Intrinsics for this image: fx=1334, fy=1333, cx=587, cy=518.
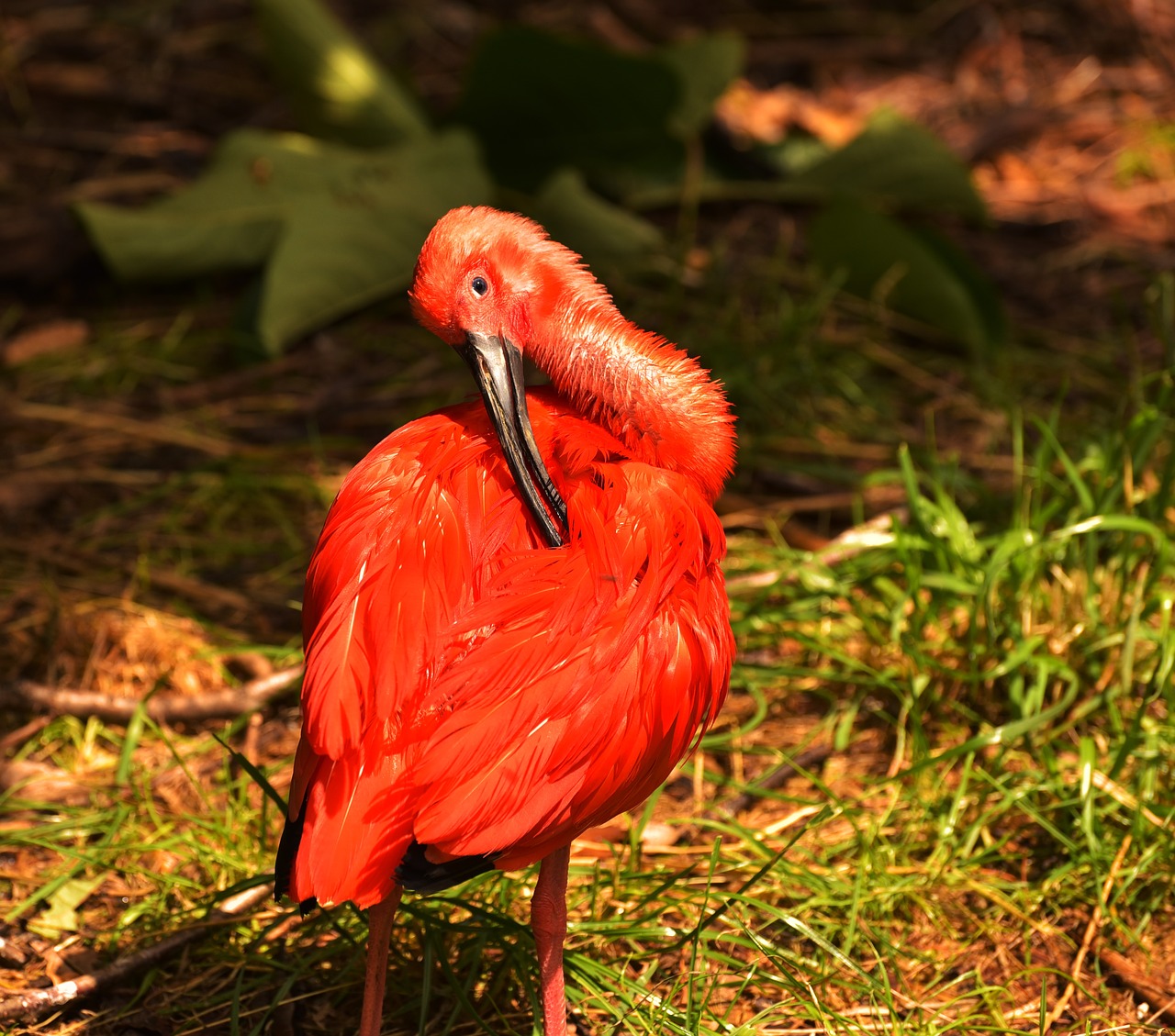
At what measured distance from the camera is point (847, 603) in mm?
3205

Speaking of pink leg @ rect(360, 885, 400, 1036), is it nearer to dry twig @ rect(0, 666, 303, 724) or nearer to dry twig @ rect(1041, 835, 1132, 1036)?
dry twig @ rect(0, 666, 303, 724)

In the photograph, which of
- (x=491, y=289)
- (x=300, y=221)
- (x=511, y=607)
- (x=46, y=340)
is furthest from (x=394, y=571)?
(x=46, y=340)

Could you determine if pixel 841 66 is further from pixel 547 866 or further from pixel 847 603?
pixel 547 866

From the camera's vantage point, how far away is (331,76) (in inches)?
189

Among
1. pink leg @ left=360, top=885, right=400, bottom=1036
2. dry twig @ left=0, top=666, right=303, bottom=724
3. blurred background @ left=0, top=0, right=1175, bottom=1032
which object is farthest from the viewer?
dry twig @ left=0, top=666, right=303, bottom=724

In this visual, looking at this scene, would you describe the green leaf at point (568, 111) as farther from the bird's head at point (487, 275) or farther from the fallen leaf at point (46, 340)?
the bird's head at point (487, 275)

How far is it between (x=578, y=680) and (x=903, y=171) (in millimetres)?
3375

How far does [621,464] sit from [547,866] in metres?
0.66

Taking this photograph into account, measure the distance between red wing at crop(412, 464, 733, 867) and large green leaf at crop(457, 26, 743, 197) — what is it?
2973mm

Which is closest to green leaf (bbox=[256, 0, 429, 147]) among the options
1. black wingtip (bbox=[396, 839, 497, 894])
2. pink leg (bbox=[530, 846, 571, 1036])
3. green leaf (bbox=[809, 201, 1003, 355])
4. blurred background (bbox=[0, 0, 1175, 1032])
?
blurred background (bbox=[0, 0, 1175, 1032])

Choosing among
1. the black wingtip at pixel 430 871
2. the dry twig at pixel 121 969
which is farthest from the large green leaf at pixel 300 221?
the black wingtip at pixel 430 871

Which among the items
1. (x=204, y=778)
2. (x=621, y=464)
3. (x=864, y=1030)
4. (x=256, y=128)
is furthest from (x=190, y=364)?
(x=864, y=1030)

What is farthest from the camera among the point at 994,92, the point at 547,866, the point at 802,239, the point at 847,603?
the point at 994,92

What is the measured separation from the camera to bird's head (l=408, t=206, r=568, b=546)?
228 cm
